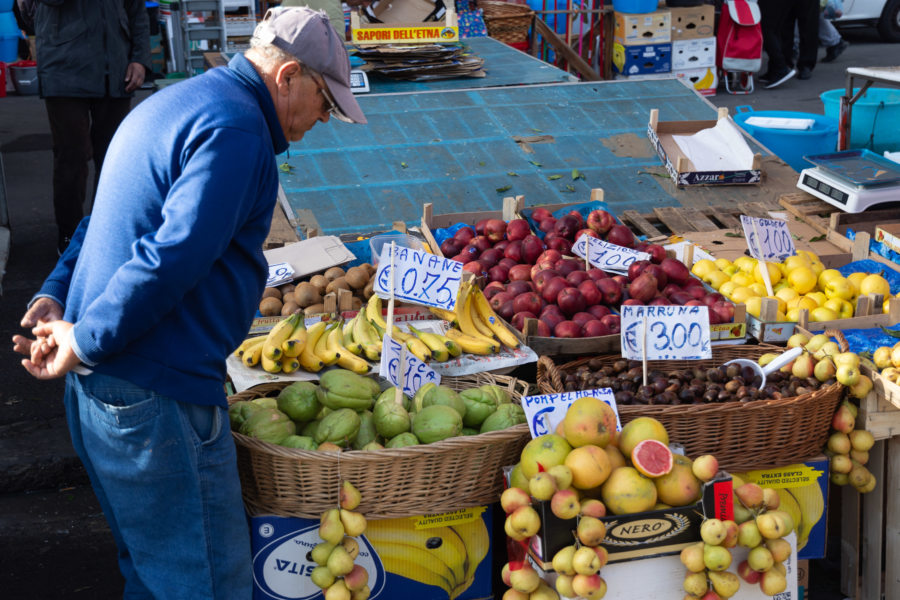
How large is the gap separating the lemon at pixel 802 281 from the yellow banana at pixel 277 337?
79.4 inches

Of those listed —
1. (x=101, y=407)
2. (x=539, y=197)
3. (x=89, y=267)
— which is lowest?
(x=539, y=197)

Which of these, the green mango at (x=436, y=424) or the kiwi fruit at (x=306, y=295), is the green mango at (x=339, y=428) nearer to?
the green mango at (x=436, y=424)

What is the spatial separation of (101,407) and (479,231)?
247 centimetres

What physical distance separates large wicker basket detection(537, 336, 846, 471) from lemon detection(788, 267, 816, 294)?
832 mm

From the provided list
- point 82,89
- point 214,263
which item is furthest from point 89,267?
point 82,89

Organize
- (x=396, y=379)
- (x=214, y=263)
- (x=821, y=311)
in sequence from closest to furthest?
1. (x=214, y=263)
2. (x=396, y=379)
3. (x=821, y=311)

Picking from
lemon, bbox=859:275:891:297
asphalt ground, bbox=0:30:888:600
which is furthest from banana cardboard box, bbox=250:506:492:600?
lemon, bbox=859:275:891:297

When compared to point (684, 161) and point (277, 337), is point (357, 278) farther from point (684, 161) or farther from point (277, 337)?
point (684, 161)

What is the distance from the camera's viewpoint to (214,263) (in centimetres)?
202

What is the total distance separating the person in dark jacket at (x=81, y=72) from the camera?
5.51 m

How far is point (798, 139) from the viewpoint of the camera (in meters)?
6.04

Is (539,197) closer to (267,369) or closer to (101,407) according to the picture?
(267,369)

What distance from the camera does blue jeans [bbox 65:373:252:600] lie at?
2047mm

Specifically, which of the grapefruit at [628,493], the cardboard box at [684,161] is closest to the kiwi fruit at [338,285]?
the grapefruit at [628,493]
